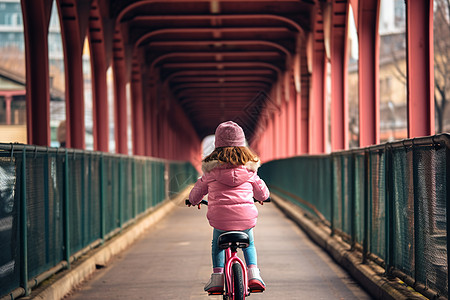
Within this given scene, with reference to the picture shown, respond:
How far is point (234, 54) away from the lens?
105 feet

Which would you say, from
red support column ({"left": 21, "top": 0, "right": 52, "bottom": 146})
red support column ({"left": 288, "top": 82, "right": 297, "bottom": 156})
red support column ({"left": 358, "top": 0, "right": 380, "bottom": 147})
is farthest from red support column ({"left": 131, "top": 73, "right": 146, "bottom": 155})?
red support column ({"left": 21, "top": 0, "right": 52, "bottom": 146})

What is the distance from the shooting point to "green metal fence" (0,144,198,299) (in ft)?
20.6

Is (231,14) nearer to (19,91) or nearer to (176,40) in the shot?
(176,40)

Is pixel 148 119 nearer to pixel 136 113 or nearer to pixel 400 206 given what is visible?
pixel 136 113

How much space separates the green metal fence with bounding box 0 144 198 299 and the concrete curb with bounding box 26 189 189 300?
0.39 ft

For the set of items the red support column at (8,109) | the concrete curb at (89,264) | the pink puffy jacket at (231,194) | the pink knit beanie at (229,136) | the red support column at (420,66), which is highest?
the red support column at (8,109)

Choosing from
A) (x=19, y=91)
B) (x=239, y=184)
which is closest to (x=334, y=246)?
(x=239, y=184)

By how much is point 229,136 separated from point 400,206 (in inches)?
88.6

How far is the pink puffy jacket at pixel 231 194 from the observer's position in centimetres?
558

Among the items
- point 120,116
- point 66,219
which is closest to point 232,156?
point 66,219

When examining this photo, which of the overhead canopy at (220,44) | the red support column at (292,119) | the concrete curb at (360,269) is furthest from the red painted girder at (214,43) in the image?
the concrete curb at (360,269)

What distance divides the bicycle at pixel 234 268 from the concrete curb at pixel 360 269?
5.35 ft

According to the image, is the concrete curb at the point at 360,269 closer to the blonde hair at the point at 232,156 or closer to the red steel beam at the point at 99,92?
the blonde hair at the point at 232,156

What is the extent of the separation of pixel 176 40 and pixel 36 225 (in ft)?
75.2
